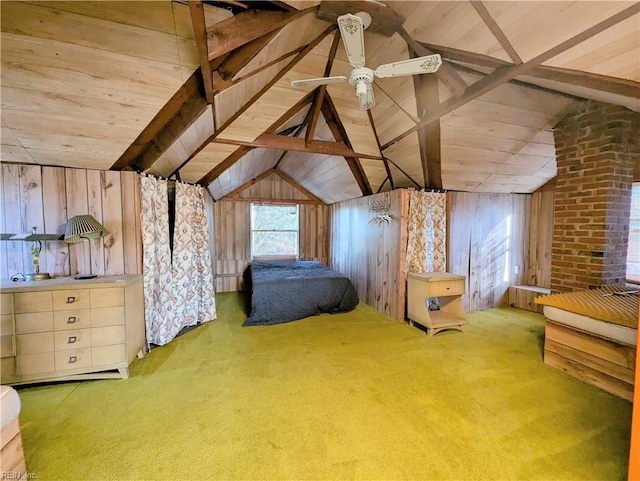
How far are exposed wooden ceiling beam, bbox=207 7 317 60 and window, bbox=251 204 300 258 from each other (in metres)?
4.40

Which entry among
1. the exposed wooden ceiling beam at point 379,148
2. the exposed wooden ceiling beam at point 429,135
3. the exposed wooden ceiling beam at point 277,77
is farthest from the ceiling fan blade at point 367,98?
the exposed wooden ceiling beam at point 379,148

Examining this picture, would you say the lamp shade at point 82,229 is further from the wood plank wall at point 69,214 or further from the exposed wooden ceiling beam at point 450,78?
the exposed wooden ceiling beam at point 450,78

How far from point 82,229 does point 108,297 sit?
65 centimetres

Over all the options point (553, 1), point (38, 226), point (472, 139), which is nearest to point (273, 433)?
point (38, 226)

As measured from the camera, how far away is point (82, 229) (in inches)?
91.6

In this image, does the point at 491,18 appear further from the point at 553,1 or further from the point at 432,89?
the point at 432,89

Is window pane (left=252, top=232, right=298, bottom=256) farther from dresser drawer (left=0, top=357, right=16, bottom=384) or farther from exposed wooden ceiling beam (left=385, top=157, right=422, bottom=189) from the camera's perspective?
dresser drawer (left=0, top=357, right=16, bottom=384)

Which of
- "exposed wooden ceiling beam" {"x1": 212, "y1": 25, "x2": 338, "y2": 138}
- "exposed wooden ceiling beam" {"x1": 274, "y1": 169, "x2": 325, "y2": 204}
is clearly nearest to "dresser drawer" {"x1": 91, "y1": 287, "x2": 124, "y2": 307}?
"exposed wooden ceiling beam" {"x1": 212, "y1": 25, "x2": 338, "y2": 138}

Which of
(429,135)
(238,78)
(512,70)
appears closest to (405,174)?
(429,135)

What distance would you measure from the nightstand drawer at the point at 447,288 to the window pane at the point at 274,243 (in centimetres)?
350

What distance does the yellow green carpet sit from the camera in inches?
58.7

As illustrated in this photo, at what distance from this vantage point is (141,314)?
2764 mm

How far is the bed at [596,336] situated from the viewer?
2.03 m

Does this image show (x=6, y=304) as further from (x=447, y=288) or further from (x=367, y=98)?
(x=447, y=288)
